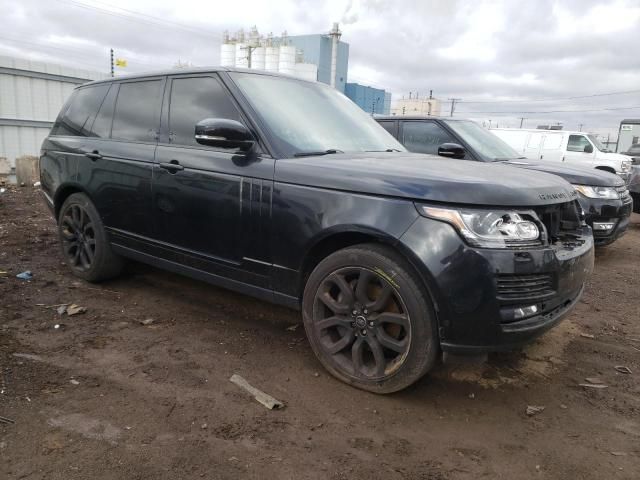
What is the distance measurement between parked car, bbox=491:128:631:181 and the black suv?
1193 cm

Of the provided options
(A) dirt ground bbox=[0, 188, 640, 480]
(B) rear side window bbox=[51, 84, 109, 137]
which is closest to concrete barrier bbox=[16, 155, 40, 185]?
(B) rear side window bbox=[51, 84, 109, 137]

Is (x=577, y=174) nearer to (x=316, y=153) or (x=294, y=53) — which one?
(x=316, y=153)

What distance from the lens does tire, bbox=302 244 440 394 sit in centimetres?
254

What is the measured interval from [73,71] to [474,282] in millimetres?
13906

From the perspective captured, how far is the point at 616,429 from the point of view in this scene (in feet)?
8.55

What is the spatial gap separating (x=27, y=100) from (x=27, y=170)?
9.52 ft

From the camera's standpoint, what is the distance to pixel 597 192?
246 inches

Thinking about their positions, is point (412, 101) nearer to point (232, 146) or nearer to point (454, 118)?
point (454, 118)

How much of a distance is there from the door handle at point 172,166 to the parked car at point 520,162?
3125 millimetres

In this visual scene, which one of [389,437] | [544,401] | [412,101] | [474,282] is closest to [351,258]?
[474,282]

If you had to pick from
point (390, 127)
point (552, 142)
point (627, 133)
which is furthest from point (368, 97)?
point (390, 127)

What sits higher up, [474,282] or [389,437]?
[474,282]

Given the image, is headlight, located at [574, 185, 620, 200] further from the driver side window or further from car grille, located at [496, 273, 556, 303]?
the driver side window

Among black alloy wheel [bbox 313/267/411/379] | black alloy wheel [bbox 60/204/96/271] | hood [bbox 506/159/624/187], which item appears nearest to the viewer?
black alloy wheel [bbox 313/267/411/379]
